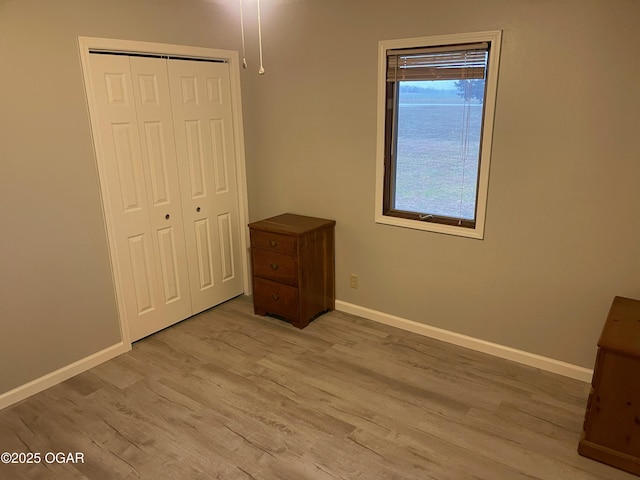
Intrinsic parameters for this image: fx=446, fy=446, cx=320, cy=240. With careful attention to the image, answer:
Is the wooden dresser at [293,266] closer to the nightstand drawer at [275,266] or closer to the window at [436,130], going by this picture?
the nightstand drawer at [275,266]

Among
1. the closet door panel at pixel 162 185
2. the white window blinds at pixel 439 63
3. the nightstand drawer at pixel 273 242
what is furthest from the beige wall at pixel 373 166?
the nightstand drawer at pixel 273 242

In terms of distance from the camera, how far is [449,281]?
Answer: 3.07 metres

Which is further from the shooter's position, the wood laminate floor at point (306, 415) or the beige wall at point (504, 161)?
the beige wall at point (504, 161)

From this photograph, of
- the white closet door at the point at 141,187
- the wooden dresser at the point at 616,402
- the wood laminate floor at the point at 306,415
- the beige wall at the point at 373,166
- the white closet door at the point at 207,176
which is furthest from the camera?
the white closet door at the point at 207,176

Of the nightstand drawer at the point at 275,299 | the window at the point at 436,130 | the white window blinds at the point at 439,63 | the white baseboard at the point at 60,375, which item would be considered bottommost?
the white baseboard at the point at 60,375

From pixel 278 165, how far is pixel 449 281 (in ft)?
5.46

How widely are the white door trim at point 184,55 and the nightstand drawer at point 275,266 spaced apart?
488 mm

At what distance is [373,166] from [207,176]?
1295 mm

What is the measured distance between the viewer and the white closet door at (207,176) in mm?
3219

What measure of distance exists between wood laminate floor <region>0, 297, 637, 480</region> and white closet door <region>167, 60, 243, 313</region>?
0.64 metres

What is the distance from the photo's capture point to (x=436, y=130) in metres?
2.93

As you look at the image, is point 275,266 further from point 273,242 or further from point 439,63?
point 439,63

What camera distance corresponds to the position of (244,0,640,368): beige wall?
2.35 metres

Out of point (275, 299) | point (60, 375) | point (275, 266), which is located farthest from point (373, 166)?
point (60, 375)
